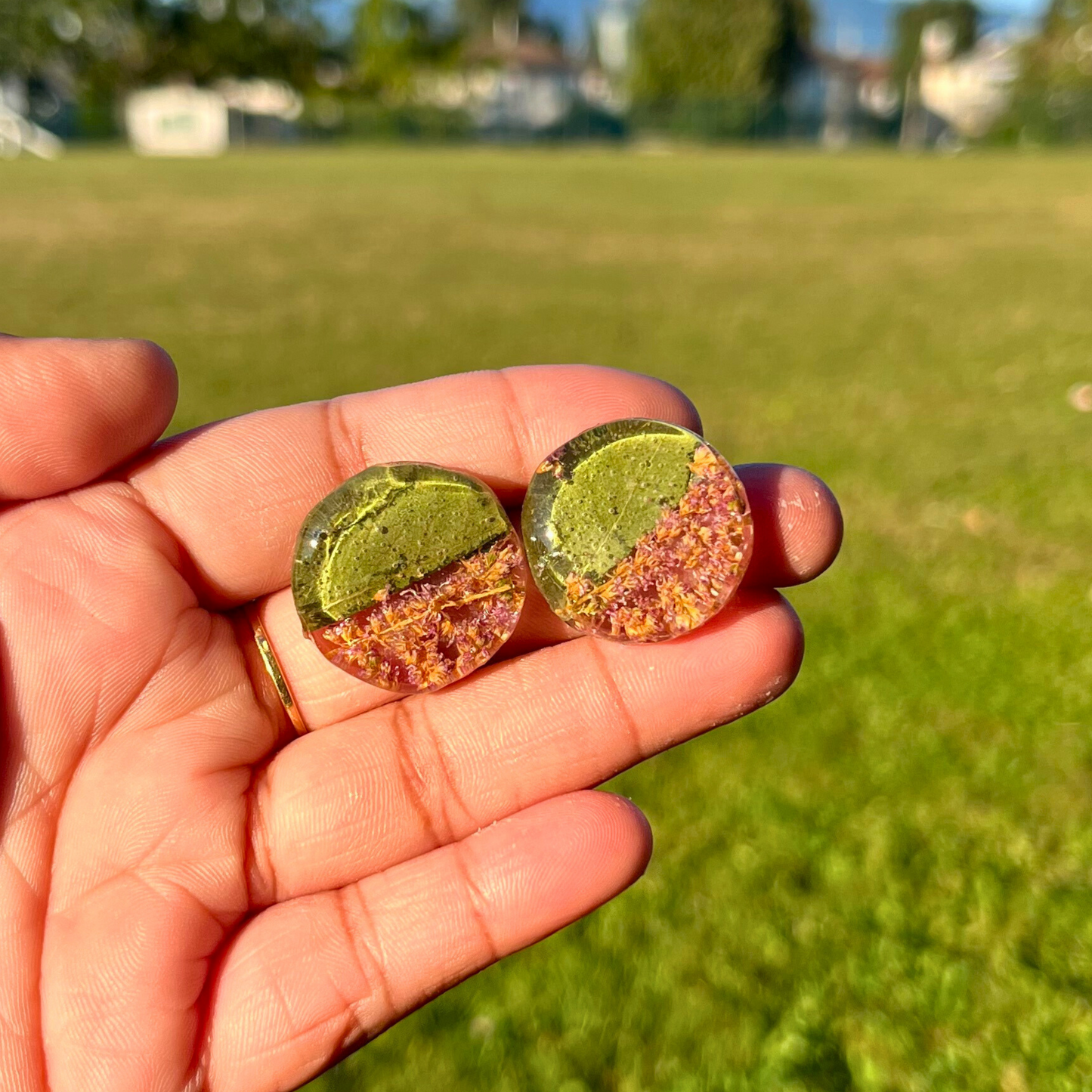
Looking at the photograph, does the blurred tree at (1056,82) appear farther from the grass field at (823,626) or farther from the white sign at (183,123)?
the white sign at (183,123)

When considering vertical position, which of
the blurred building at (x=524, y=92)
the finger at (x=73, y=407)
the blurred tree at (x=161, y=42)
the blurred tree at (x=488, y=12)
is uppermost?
the blurred tree at (x=488, y=12)

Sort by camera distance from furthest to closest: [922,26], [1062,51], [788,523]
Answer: [922,26], [1062,51], [788,523]

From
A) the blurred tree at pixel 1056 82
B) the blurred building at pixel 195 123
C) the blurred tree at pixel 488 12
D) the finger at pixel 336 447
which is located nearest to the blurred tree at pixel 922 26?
the blurred tree at pixel 1056 82

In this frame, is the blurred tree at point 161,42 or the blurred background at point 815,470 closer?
the blurred background at point 815,470

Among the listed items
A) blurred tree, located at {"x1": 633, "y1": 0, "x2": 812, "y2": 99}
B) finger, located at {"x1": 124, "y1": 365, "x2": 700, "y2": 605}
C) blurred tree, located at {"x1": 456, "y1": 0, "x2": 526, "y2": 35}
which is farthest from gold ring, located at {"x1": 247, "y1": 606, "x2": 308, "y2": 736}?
blurred tree, located at {"x1": 456, "y1": 0, "x2": 526, "y2": 35}

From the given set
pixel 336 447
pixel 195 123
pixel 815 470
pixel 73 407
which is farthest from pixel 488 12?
pixel 73 407

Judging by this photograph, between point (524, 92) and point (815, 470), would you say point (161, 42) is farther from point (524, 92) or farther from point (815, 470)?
point (815, 470)

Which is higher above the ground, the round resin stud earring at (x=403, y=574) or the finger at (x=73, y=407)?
the finger at (x=73, y=407)

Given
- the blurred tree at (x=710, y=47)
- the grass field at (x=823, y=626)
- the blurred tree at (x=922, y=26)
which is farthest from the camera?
the blurred tree at (x=922, y=26)
